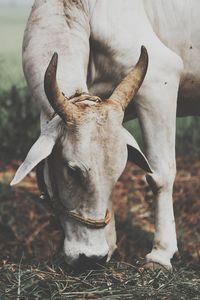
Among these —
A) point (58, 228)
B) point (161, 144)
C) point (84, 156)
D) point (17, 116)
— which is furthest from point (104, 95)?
point (17, 116)

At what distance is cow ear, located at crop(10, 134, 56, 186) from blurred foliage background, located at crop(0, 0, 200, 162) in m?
4.93

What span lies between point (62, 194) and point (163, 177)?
0.90 metres

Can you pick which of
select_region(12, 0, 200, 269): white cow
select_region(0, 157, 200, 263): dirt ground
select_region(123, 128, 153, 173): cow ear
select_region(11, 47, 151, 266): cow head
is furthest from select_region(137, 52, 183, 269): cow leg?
select_region(11, 47, 151, 266): cow head

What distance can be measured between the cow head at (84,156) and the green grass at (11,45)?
5.37m

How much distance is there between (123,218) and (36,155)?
3277 mm

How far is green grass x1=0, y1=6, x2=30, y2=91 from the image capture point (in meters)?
10.4

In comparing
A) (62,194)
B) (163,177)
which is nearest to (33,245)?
(163,177)

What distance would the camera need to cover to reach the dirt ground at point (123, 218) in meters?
6.88

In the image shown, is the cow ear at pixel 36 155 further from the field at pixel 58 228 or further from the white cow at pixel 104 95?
the field at pixel 58 228

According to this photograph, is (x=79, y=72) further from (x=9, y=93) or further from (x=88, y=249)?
(x=9, y=93)

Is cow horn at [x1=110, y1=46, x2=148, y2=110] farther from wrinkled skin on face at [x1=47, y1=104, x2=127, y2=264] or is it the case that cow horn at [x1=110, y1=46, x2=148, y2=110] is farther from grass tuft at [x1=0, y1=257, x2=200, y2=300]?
grass tuft at [x1=0, y1=257, x2=200, y2=300]

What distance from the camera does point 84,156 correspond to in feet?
14.4

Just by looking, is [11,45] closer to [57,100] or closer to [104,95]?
[104,95]

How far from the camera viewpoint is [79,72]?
195 inches
